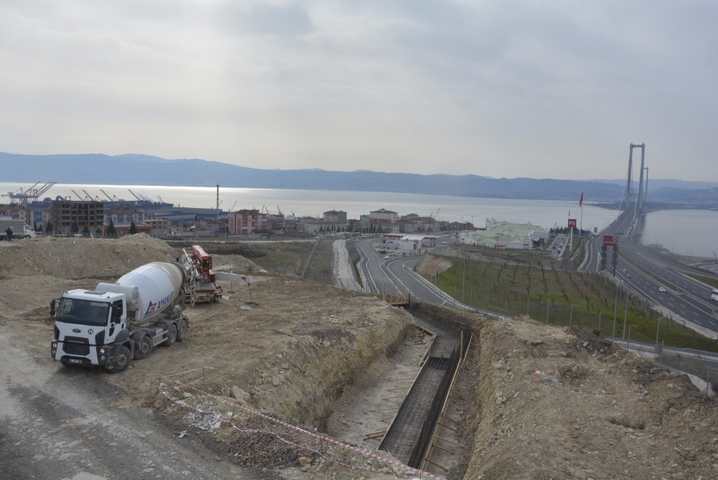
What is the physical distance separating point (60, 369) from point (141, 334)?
2261mm

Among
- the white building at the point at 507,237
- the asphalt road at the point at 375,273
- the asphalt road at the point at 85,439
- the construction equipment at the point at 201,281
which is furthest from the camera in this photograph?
the white building at the point at 507,237

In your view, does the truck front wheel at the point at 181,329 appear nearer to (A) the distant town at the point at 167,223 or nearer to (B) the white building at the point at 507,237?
(A) the distant town at the point at 167,223

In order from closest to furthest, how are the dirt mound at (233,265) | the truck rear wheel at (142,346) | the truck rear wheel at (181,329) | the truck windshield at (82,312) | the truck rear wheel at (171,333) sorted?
the truck windshield at (82,312), the truck rear wheel at (142,346), the truck rear wheel at (171,333), the truck rear wheel at (181,329), the dirt mound at (233,265)

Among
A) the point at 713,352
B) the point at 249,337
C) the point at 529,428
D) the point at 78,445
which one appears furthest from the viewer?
the point at 713,352

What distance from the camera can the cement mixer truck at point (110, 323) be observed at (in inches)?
565

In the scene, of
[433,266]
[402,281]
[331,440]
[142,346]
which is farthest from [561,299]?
[331,440]

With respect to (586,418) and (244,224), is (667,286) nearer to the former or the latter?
(586,418)

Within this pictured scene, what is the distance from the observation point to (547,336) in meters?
22.3

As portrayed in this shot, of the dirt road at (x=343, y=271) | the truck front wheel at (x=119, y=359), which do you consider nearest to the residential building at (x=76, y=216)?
the dirt road at (x=343, y=271)

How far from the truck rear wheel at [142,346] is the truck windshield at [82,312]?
2.06 m

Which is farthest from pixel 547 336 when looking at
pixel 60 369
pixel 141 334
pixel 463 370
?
pixel 60 369

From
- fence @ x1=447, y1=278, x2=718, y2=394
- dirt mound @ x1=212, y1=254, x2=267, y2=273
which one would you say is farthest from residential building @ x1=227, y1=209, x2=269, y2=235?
fence @ x1=447, y1=278, x2=718, y2=394

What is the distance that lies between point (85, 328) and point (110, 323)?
615 mm

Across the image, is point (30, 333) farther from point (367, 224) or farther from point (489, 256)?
point (367, 224)
